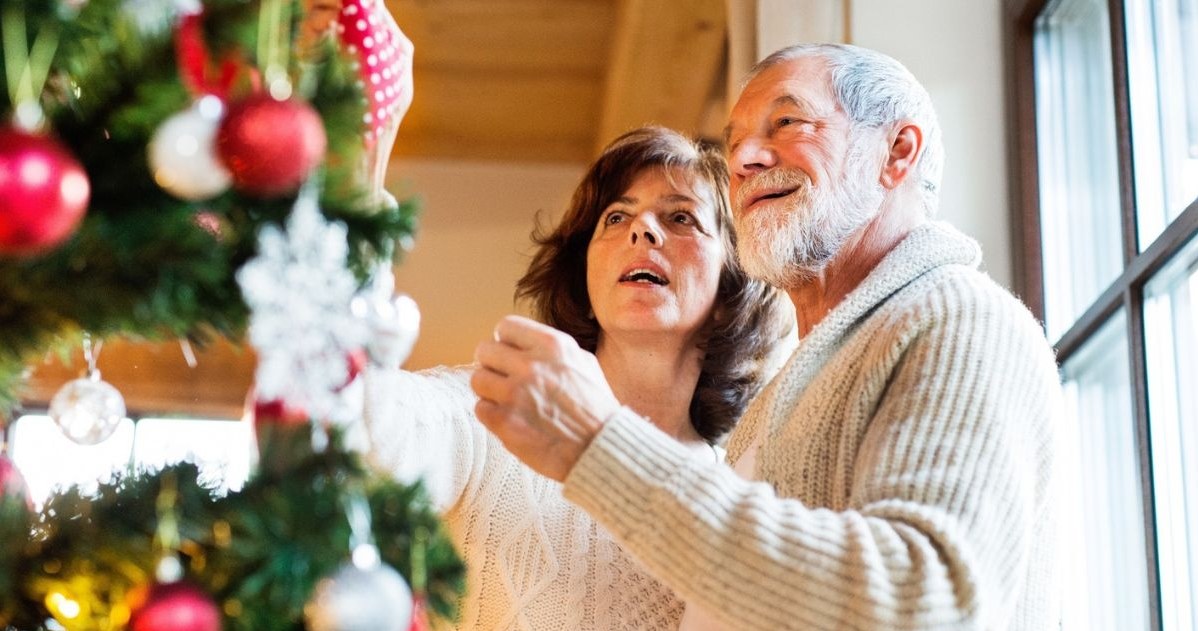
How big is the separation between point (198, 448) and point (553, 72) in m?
3.91

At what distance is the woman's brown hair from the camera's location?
209 centimetres

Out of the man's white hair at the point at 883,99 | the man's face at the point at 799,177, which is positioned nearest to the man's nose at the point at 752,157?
the man's face at the point at 799,177

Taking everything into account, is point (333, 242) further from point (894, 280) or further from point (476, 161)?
point (476, 161)

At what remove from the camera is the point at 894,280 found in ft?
4.87

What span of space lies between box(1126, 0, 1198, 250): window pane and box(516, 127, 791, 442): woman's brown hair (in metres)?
A: 0.58

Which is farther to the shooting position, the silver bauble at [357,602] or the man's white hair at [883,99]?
the man's white hair at [883,99]

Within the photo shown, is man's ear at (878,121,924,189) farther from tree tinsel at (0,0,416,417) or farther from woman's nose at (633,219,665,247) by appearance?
tree tinsel at (0,0,416,417)

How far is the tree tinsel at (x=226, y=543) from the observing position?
61 cm

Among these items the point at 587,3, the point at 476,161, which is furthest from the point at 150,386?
the point at 587,3

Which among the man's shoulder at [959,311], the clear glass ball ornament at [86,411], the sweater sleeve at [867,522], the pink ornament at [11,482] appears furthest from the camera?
the man's shoulder at [959,311]

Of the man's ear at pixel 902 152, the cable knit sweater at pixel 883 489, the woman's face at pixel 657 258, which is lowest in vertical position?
the woman's face at pixel 657 258

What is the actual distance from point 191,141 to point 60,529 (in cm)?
20

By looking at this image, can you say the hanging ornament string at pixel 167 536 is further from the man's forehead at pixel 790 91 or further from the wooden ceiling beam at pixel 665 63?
the wooden ceiling beam at pixel 665 63

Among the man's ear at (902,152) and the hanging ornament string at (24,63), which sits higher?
the hanging ornament string at (24,63)
